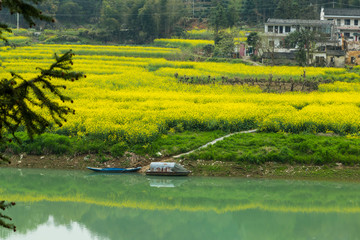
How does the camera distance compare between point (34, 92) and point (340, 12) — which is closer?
point (34, 92)

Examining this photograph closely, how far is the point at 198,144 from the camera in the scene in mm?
21672

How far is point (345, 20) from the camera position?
58.2 m

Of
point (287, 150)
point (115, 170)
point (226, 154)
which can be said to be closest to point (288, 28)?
point (287, 150)

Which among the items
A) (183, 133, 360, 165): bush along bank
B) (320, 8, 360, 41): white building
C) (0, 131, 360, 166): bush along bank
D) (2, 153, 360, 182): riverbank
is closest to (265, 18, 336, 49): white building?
(320, 8, 360, 41): white building

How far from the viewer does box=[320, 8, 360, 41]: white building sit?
2249 inches

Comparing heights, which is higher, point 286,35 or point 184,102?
point 286,35

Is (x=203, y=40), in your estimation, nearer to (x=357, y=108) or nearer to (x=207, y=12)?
(x=207, y=12)

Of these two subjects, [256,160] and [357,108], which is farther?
[357,108]

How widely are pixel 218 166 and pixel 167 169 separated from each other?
6.73 ft

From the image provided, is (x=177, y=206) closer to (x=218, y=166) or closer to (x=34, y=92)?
(x=218, y=166)

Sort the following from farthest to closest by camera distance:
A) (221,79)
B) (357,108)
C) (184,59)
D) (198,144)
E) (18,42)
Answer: (18,42) → (184,59) → (221,79) → (357,108) → (198,144)

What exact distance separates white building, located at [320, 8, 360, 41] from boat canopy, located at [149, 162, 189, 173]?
41424mm

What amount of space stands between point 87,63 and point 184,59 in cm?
902

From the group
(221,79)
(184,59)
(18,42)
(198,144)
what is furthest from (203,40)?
(198,144)
